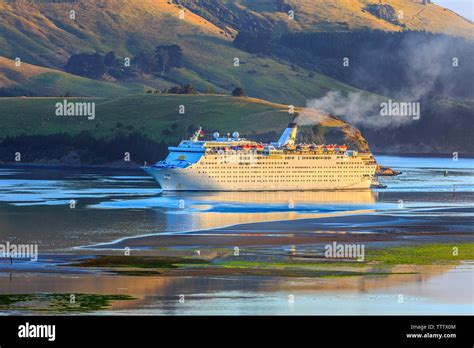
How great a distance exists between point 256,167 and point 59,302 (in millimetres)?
83046

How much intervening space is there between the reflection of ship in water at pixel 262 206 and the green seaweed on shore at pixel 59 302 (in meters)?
31.3

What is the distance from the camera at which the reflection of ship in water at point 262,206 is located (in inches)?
3563

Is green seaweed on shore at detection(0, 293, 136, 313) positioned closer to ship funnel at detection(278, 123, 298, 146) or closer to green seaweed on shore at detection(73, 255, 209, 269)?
green seaweed on shore at detection(73, 255, 209, 269)

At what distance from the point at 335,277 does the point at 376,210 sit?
4608cm

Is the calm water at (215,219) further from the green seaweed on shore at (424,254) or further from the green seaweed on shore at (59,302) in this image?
the green seaweed on shore at (424,254)

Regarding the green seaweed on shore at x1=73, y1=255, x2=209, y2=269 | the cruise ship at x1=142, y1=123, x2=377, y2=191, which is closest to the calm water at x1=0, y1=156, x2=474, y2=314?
the cruise ship at x1=142, y1=123, x2=377, y2=191

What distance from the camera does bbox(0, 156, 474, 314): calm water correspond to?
49.6 m

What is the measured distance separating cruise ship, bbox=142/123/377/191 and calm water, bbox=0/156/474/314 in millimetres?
3232

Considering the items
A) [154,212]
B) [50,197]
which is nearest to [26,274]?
[154,212]

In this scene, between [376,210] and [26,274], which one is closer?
[26,274]

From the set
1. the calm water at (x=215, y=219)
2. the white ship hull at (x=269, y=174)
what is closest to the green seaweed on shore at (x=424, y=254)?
the calm water at (x=215, y=219)

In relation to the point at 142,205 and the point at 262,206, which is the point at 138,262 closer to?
the point at 142,205
